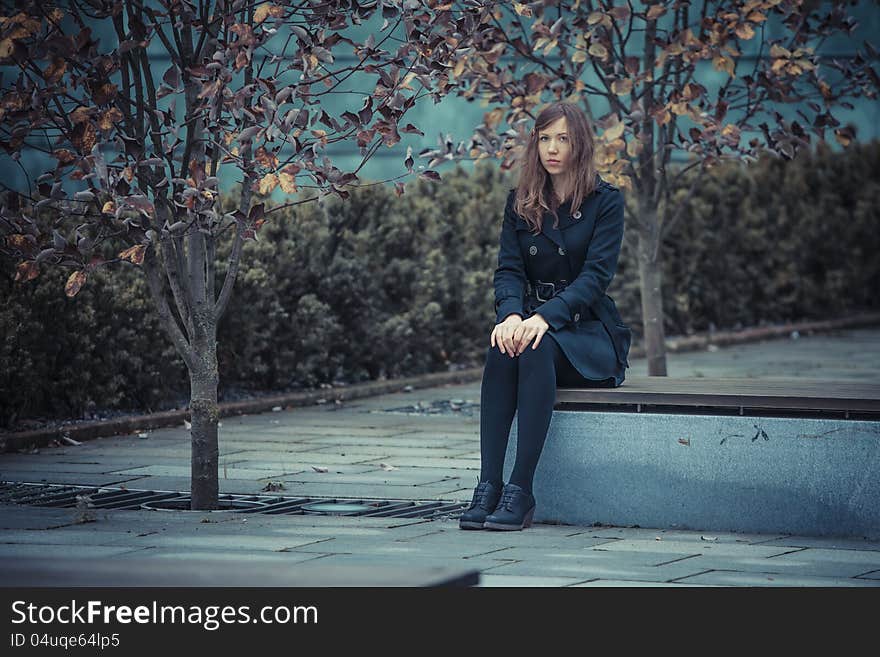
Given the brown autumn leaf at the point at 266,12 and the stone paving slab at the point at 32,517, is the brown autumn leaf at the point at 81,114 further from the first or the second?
the stone paving slab at the point at 32,517

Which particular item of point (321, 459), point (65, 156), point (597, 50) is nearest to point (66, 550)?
point (65, 156)

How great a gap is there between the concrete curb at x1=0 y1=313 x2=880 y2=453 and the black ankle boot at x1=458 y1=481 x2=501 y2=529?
322cm

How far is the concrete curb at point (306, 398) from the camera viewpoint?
8.59 metres

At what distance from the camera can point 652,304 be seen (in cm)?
976

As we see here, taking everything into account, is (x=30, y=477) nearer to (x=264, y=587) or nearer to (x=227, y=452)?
(x=227, y=452)

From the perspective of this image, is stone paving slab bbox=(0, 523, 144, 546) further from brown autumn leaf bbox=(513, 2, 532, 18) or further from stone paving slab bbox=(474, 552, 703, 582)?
brown autumn leaf bbox=(513, 2, 532, 18)

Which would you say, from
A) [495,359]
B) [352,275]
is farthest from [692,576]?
[352,275]

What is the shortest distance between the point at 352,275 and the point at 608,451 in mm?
5225

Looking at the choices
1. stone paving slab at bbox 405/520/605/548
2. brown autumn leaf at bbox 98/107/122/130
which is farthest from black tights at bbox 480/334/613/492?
brown autumn leaf at bbox 98/107/122/130

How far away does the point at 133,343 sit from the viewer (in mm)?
9453

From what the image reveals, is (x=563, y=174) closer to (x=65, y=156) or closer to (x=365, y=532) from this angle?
(x=365, y=532)

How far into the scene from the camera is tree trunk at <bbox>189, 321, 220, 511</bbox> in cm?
660

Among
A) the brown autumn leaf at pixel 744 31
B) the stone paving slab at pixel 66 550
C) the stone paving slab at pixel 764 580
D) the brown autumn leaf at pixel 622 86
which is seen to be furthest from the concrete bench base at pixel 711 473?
the brown autumn leaf at pixel 744 31

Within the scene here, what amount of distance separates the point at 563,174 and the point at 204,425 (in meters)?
1.84
